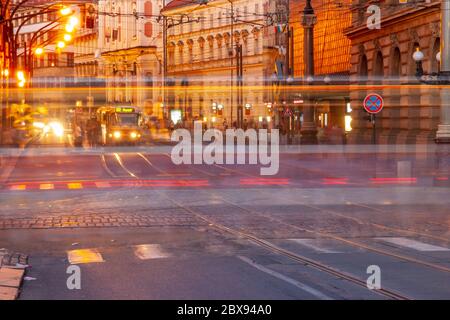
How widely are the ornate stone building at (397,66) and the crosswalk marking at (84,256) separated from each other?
3692cm

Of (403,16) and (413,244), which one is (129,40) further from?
(413,244)

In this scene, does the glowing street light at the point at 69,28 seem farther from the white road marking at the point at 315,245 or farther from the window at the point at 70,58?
the window at the point at 70,58

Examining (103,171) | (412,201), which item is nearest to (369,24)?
(103,171)

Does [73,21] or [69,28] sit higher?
[73,21]

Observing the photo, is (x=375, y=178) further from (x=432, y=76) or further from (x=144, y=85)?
(x=144, y=85)

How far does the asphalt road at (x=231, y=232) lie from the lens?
12.6 metres

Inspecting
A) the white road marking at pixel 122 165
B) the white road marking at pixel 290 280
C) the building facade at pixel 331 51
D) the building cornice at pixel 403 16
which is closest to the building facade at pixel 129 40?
the building facade at pixel 331 51

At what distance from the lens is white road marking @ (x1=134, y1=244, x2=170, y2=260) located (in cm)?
1541

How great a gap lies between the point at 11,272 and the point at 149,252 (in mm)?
2744

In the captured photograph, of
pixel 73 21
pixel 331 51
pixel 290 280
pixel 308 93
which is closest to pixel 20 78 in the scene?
pixel 308 93

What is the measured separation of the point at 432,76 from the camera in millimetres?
41625

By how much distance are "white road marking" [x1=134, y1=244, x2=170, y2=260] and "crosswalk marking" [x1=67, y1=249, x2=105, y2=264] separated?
570 mm

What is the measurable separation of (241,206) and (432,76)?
19073mm

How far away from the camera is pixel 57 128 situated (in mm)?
97000
